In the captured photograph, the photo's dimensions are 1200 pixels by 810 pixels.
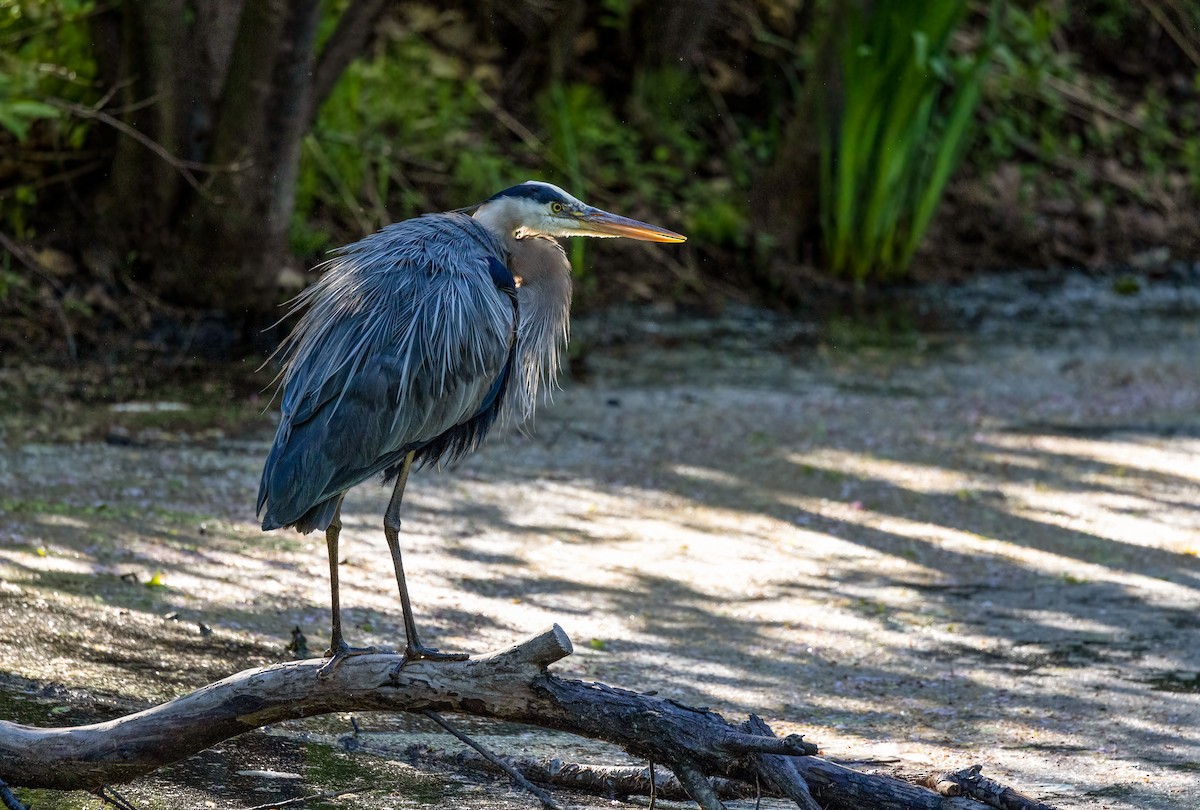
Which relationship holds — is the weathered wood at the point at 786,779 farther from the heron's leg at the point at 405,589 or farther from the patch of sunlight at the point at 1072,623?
the patch of sunlight at the point at 1072,623

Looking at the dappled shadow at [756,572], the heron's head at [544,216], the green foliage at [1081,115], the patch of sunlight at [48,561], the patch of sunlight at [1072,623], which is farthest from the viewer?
the green foliage at [1081,115]

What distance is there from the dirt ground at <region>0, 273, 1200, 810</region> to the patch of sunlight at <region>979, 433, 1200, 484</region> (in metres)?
0.02

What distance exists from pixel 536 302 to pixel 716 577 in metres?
1.66

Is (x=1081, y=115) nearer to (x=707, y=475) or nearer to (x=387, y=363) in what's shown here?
(x=707, y=475)

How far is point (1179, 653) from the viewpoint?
4781 millimetres

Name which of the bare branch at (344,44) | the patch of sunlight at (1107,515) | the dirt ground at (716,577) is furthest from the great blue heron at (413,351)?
the bare branch at (344,44)

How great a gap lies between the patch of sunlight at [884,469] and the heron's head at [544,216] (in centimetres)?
294

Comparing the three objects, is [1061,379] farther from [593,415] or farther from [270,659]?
[270,659]

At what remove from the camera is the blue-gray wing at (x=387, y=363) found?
3684 millimetres

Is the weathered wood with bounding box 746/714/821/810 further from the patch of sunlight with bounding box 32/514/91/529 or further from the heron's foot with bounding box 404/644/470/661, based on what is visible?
the patch of sunlight with bounding box 32/514/91/529

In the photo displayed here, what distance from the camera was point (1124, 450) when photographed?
7555 mm

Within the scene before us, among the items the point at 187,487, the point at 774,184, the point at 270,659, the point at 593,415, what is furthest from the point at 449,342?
the point at 774,184

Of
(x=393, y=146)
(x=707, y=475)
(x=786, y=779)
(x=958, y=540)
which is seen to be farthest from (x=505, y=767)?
(x=393, y=146)

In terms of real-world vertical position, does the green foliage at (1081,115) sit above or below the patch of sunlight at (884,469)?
above
